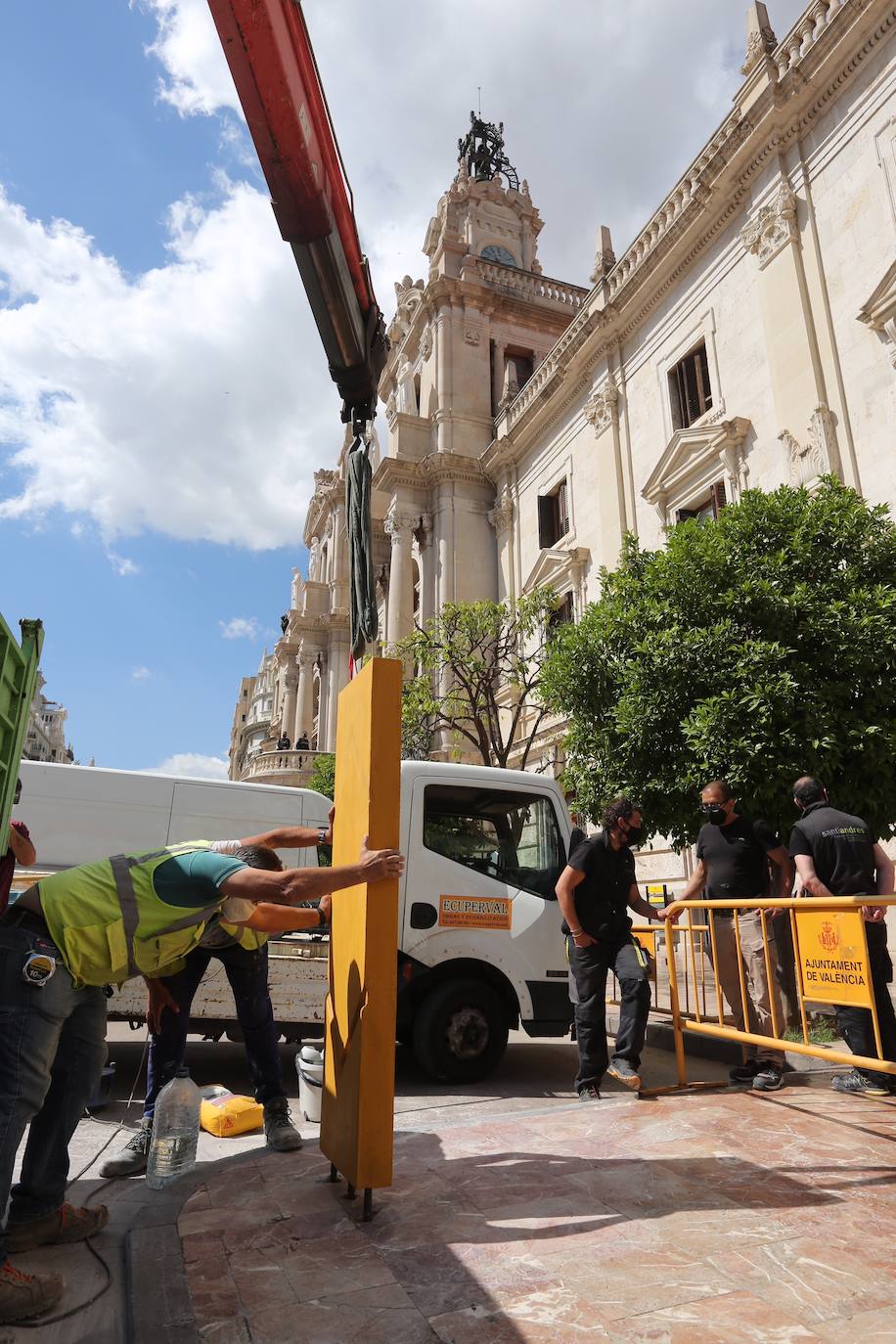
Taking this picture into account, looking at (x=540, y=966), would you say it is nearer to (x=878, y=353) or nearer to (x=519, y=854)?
(x=519, y=854)

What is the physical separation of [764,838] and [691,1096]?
1876mm

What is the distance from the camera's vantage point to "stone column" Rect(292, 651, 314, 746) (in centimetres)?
4444

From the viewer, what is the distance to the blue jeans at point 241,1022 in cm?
435

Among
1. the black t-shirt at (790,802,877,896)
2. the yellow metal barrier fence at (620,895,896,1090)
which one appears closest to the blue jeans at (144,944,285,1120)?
the yellow metal barrier fence at (620,895,896,1090)

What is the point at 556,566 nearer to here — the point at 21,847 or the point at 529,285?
the point at 529,285

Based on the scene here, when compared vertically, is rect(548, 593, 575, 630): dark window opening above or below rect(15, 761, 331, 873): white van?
above

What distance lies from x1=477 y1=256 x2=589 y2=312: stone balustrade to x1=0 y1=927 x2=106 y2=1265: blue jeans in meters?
30.8

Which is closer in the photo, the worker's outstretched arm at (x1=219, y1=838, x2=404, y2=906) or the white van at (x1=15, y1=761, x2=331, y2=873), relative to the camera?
the worker's outstretched arm at (x1=219, y1=838, x2=404, y2=906)

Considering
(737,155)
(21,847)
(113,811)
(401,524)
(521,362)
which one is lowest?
(21,847)

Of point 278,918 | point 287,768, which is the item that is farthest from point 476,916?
point 287,768

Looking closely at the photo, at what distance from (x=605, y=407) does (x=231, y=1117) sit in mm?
18553

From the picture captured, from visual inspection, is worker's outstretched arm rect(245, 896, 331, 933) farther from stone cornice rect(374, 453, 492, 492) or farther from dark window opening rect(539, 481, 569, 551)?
stone cornice rect(374, 453, 492, 492)

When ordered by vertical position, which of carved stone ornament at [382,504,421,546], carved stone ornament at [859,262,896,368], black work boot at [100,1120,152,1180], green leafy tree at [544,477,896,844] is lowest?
black work boot at [100,1120,152,1180]

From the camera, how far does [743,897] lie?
5.84m
